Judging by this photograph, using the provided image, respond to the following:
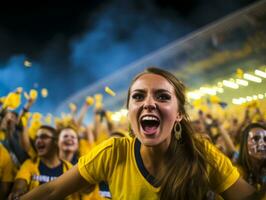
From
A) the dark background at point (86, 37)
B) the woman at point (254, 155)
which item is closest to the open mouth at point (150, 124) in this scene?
the woman at point (254, 155)

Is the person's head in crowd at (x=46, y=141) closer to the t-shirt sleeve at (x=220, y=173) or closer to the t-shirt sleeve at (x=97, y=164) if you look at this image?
the t-shirt sleeve at (x=97, y=164)

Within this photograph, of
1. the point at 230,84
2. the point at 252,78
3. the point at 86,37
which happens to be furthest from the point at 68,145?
the point at 252,78

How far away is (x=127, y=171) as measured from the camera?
1.21m

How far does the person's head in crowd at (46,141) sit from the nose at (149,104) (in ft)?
5.81

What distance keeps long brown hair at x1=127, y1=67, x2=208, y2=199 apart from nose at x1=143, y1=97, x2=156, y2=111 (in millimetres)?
108

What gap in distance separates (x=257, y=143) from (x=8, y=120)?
2058 millimetres

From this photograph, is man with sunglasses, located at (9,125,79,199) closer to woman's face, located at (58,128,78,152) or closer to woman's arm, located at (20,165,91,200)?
woman's face, located at (58,128,78,152)

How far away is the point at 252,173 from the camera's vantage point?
7.27 ft

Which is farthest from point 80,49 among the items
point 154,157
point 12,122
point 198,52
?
point 154,157

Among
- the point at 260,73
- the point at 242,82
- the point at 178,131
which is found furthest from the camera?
the point at 242,82

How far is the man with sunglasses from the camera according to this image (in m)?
2.64

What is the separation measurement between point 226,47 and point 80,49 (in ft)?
4.54

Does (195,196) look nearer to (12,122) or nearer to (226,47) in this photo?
(226,47)

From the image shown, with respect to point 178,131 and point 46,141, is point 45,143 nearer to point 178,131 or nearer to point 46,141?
point 46,141
